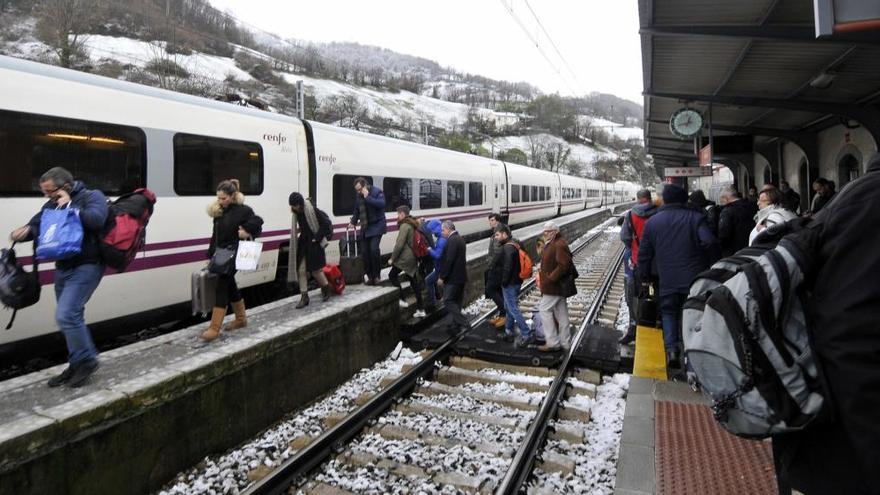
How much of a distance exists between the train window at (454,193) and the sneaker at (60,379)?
11.2 meters

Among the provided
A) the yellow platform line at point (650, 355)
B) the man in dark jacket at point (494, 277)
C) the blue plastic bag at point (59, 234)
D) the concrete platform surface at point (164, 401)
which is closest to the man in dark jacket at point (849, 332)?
the concrete platform surface at point (164, 401)

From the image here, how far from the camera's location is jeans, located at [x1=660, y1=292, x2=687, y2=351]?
5266mm

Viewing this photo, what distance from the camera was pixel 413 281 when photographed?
318 inches

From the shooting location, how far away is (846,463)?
145 cm

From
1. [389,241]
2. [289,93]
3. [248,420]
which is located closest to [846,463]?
[248,420]

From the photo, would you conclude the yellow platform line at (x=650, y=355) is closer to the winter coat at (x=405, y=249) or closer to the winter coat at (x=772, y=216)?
the winter coat at (x=772, y=216)

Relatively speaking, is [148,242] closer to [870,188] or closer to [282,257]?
[282,257]

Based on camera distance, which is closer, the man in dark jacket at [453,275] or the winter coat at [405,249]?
the man in dark jacket at [453,275]

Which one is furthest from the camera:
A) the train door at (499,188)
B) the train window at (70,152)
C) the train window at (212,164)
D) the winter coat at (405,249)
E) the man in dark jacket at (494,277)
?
the train door at (499,188)

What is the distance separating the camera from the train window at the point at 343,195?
9.39 meters

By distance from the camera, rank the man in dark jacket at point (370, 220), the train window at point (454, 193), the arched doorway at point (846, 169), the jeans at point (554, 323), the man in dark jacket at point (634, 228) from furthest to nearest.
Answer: the train window at point (454, 193), the arched doorway at point (846, 169), the man in dark jacket at point (370, 220), the man in dark jacket at point (634, 228), the jeans at point (554, 323)

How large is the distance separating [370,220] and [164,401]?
4.18 meters

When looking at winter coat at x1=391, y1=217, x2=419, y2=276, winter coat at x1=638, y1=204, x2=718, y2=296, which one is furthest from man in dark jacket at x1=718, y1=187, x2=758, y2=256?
winter coat at x1=391, y1=217, x2=419, y2=276

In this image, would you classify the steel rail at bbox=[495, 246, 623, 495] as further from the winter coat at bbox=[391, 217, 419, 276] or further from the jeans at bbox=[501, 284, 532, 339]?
the winter coat at bbox=[391, 217, 419, 276]
